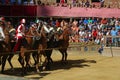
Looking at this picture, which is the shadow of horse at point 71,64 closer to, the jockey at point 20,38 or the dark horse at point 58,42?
the dark horse at point 58,42

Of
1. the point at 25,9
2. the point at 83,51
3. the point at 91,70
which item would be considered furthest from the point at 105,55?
the point at 25,9

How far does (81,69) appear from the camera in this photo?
18.8m

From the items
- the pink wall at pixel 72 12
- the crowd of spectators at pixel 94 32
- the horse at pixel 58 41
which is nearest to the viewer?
the horse at pixel 58 41


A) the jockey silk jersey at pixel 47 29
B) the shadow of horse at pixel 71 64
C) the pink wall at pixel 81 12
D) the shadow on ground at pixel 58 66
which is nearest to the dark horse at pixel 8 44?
the shadow on ground at pixel 58 66

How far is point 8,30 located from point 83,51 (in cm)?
866

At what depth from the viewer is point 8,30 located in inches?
675

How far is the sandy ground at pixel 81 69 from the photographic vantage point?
651 inches

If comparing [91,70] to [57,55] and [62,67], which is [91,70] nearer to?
[62,67]

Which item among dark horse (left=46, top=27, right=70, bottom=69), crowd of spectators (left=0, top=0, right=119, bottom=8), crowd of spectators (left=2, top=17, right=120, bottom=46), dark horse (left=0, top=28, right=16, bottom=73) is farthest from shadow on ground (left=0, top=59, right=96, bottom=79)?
crowd of spectators (left=0, top=0, right=119, bottom=8)

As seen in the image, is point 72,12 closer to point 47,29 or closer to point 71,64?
point 71,64

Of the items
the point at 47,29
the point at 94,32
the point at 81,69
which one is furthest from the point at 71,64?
the point at 94,32

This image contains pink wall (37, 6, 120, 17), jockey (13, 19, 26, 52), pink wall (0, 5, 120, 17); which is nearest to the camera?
jockey (13, 19, 26, 52)

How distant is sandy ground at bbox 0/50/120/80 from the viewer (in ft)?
54.3

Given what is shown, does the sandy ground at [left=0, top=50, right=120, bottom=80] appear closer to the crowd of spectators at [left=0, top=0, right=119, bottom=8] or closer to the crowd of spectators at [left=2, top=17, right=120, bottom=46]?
the crowd of spectators at [left=2, top=17, right=120, bottom=46]
